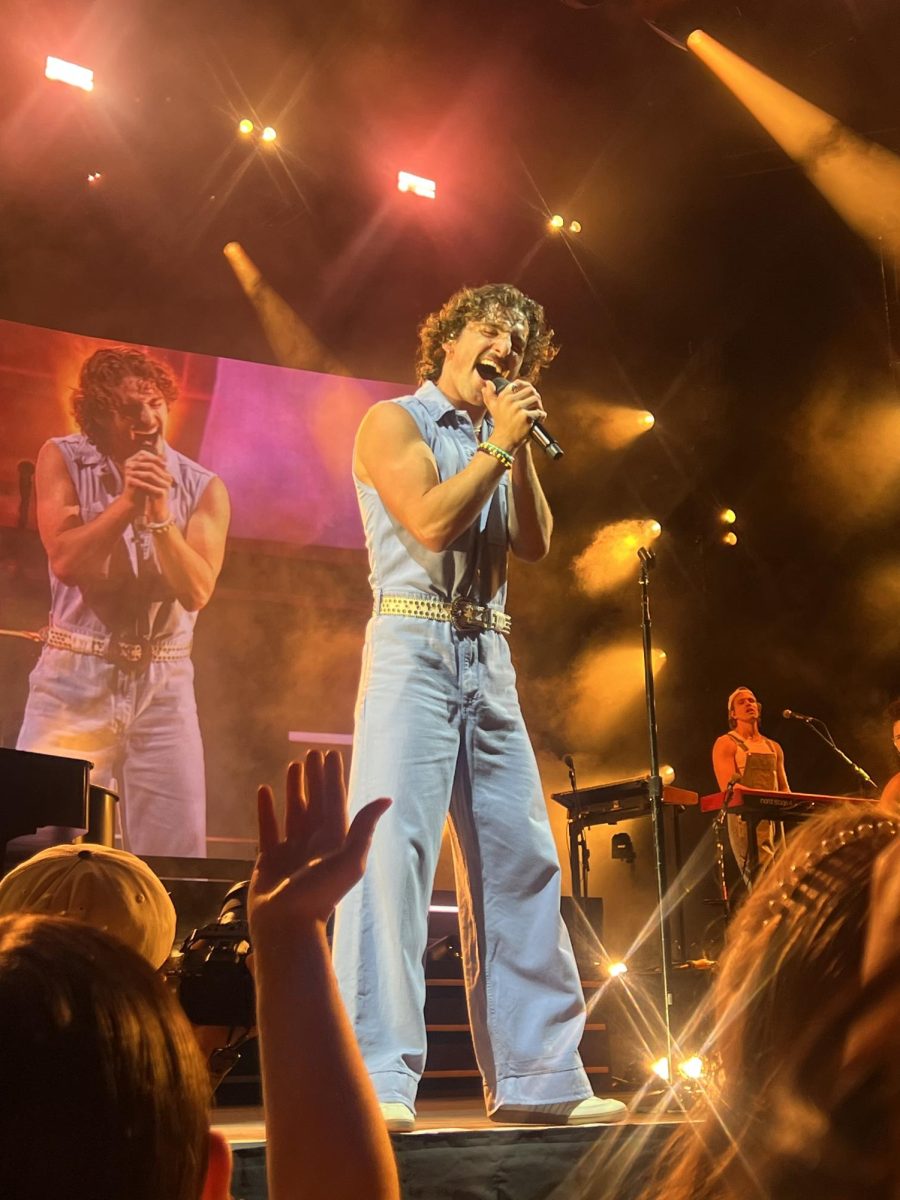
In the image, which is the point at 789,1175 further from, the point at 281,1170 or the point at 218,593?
the point at 218,593

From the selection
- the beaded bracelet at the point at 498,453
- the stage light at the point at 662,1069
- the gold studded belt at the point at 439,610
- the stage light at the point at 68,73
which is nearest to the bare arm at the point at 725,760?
the stage light at the point at 662,1069

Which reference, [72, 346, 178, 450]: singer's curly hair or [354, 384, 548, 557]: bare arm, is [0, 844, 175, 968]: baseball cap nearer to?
[354, 384, 548, 557]: bare arm

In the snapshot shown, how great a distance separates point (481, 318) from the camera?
324 cm

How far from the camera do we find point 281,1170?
0.86 m

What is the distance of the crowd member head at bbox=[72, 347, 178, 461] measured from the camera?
6578mm

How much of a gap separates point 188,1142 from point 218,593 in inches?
258

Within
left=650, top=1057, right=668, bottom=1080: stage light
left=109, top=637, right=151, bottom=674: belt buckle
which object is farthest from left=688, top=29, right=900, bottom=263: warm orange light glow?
left=650, top=1057, right=668, bottom=1080: stage light

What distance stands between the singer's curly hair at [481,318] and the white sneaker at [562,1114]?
2.03 meters

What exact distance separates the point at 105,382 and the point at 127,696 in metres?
2.00

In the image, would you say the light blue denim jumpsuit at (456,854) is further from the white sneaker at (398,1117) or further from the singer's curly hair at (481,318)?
the singer's curly hair at (481,318)

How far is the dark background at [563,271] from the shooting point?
7.20m

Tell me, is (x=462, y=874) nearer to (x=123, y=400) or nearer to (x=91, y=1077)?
(x=91, y=1077)

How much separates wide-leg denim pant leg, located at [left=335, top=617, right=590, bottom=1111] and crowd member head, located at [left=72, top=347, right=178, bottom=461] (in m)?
4.19

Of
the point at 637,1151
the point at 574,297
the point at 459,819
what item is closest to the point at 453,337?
the point at 459,819
